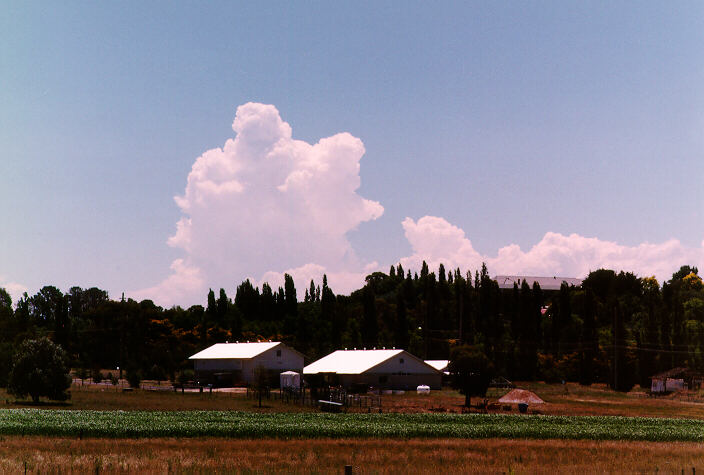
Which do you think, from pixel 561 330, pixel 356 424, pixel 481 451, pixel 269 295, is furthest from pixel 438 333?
pixel 481 451

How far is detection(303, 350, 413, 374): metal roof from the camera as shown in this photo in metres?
96.2

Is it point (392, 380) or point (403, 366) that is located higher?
point (403, 366)

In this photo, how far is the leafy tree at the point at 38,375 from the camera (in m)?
65.1

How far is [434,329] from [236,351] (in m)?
57.2

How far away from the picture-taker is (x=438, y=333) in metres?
154

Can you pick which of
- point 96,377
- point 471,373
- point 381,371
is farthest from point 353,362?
point 96,377

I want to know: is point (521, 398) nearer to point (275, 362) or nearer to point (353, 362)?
point (353, 362)

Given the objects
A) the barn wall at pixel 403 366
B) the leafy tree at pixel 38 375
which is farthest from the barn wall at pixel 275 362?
the leafy tree at pixel 38 375

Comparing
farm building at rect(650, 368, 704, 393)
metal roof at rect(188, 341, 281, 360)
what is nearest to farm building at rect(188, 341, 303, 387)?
metal roof at rect(188, 341, 281, 360)

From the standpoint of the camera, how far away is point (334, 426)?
4475 cm

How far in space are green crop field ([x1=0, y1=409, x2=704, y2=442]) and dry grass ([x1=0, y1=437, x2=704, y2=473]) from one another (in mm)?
2743

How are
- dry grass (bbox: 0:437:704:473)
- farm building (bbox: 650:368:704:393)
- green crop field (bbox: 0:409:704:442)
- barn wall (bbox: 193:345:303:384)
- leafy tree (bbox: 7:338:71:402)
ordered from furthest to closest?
farm building (bbox: 650:368:704:393)
barn wall (bbox: 193:345:303:384)
leafy tree (bbox: 7:338:71:402)
green crop field (bbox: 0:409:704:442)
dry grass (bbox: 0:437:704:473)

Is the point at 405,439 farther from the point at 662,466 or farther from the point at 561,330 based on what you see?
the point at 561,330

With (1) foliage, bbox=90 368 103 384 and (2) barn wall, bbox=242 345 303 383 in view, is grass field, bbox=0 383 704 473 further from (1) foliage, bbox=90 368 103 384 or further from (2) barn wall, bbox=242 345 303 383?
(1) foliage, bbox=90 368 103 384
